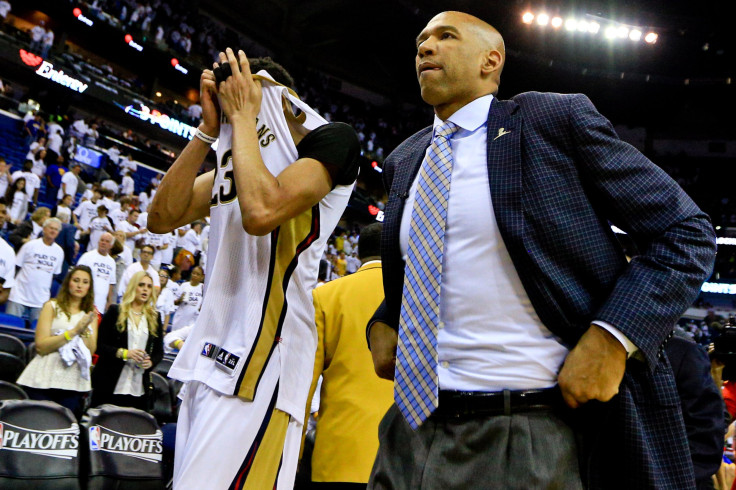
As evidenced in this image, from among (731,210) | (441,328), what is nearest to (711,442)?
(441,328)

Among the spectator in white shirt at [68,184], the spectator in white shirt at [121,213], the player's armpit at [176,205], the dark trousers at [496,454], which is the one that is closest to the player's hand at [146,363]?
the player's armpit at [176,205]

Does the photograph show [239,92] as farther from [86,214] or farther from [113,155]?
[113,155]

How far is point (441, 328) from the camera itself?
1546mm

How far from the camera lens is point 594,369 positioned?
1.29 m

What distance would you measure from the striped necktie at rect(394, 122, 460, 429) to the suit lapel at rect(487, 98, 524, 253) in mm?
120

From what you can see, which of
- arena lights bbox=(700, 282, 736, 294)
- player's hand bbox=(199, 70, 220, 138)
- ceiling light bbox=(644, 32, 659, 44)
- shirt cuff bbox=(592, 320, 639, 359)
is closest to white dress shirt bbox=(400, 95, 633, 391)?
shirt cuff bbox=(592, 320, 639, 359)

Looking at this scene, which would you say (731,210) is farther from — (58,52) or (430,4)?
(58,52)

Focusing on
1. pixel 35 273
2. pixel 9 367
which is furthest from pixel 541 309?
pixel 35 273

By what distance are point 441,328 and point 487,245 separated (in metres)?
0.22

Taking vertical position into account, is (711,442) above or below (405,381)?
below

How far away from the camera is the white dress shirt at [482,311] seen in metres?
1.42

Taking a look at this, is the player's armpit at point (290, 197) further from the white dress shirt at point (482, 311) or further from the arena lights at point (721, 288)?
the arena lights at point (721, 288)

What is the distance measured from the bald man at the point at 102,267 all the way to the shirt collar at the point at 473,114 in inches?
321

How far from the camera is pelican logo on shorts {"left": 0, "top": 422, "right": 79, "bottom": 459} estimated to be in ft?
12.4
